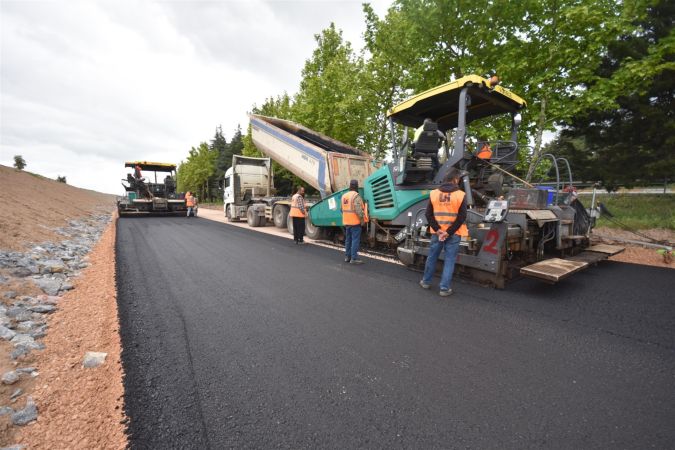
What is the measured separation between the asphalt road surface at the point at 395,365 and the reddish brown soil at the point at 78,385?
111 mm

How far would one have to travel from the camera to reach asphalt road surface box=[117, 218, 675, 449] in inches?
66.1

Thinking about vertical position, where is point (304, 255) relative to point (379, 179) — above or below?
below

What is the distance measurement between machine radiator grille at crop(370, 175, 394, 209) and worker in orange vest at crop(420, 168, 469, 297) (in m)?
1.85

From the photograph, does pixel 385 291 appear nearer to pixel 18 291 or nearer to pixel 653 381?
pixel 653 381

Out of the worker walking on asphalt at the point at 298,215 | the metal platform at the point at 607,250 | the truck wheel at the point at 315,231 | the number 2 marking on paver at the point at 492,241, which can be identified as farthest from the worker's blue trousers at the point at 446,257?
the truck wheel at the point at 315,231

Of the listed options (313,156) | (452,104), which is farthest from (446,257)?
(313,156)

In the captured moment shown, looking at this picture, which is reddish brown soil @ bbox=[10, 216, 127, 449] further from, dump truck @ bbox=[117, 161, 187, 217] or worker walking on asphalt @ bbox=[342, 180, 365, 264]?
dump truck @ bbox=[117, 161, 187, 217]

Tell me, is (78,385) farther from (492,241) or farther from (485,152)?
(485,152)

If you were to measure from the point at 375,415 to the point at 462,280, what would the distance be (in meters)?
3.27

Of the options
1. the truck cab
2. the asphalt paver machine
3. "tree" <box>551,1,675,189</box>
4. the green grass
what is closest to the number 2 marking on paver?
the asphalt paver machine

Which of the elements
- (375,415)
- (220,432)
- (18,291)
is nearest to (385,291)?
(375,415)

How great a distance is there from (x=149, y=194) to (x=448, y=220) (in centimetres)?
1668

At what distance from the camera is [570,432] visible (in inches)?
66.1

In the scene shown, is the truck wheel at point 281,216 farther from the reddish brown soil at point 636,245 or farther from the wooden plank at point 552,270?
the reddish brown soil at point 636,245
